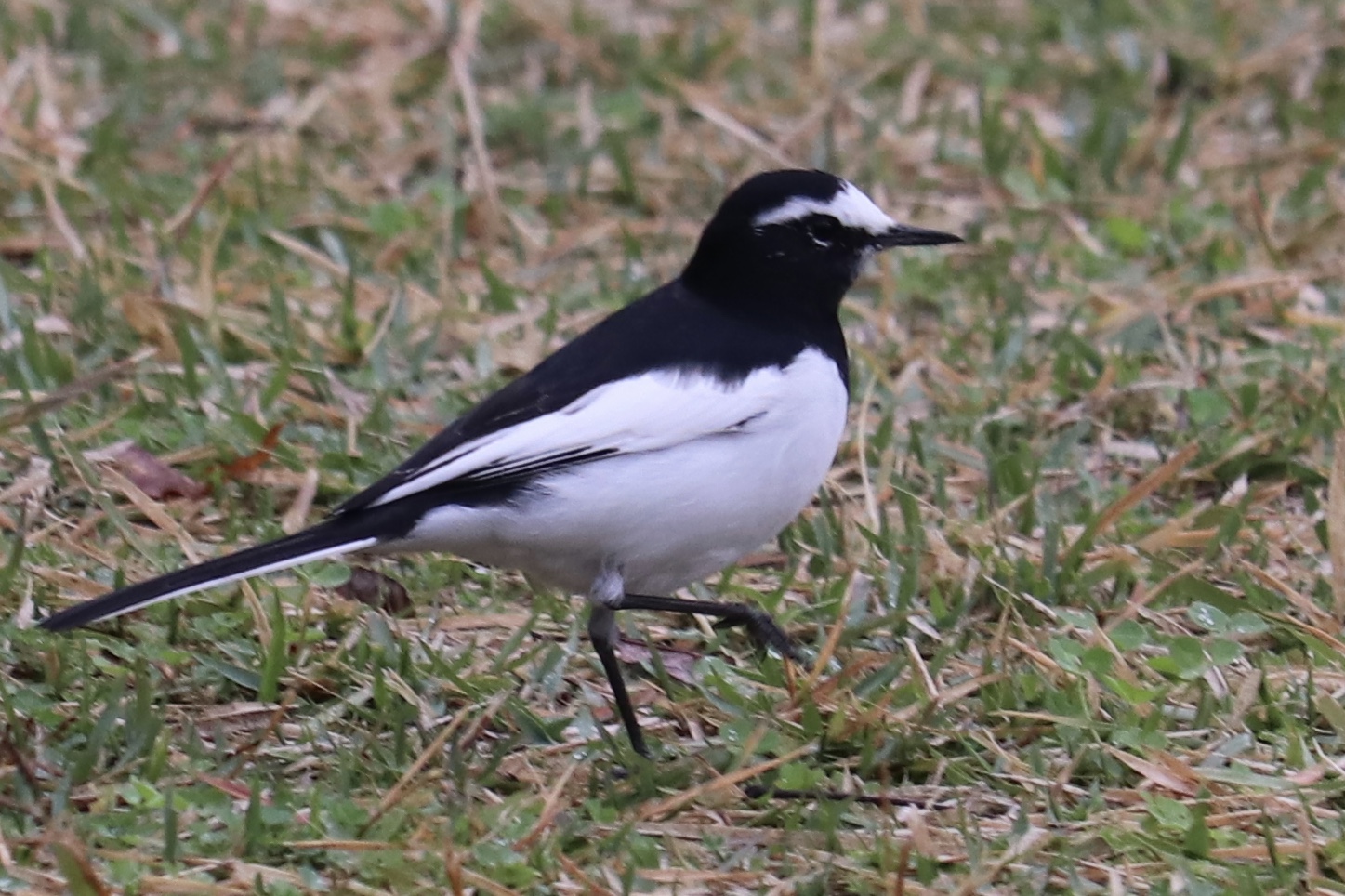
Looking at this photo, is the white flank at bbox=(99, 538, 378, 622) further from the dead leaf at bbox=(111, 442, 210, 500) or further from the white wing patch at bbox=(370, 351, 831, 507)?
the dead leaf at bbox=(111, 442, 210, 500)

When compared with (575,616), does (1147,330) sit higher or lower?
higher

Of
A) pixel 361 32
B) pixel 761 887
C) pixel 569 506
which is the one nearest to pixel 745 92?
pixel 361 32

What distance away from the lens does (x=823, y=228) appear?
15.7ft

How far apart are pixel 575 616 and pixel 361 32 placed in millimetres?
4411

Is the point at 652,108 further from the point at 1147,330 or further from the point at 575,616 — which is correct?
the point at 575,616

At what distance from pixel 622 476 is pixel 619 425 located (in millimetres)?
118

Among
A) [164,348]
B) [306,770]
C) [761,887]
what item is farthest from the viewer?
[164,348]

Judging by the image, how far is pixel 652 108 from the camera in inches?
322

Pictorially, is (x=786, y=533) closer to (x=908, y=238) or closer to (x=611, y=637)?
(x=908, y=238)

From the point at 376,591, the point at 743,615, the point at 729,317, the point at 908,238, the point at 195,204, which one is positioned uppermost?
the point at 908,238

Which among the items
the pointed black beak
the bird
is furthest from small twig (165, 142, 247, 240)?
the pointed black beak

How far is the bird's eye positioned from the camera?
4777 millimetres

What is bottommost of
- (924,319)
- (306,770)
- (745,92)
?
(306,770)

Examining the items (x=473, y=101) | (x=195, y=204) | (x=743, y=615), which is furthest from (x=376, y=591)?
(x=473, y=101)
